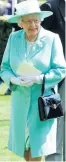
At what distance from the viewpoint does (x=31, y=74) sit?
5.14 m

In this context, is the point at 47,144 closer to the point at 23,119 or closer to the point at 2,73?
the point at 23,119

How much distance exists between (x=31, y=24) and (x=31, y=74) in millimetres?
417

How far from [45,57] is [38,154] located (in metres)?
0.82

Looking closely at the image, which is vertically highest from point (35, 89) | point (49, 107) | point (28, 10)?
point (28, 10)

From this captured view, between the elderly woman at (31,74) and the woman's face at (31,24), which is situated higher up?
the woman's face at (31,24)

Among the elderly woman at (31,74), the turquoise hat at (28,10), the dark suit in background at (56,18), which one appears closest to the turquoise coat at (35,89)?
the elderly woman at (31,74)

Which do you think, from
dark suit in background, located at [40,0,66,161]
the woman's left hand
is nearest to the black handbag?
the woman's left hand

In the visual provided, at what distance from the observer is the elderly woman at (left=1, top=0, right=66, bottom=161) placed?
5.16m

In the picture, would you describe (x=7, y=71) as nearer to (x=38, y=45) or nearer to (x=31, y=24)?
(x=38, y=45)

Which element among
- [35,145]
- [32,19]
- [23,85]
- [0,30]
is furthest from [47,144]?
[0,30]

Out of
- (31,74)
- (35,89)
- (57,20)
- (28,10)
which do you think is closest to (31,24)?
(28,10)

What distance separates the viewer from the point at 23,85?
516cm

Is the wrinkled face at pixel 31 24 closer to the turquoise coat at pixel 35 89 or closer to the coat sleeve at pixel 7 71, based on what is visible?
the turquoise coat at pixel 35 89

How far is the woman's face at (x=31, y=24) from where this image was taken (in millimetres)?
5172
